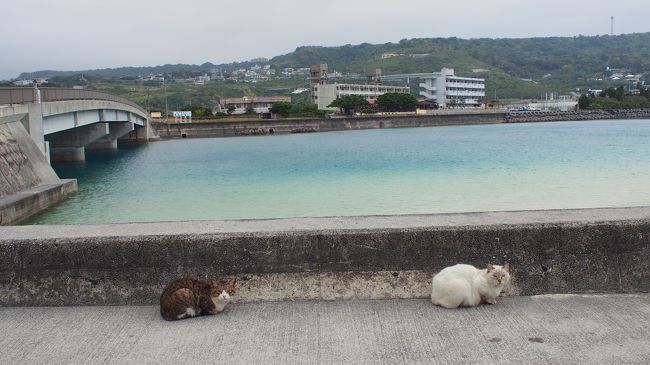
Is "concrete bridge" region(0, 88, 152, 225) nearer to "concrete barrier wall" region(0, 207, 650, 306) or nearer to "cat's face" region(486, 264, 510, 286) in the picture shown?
"concrete barrier wall" region(0, 207, 650, 306)

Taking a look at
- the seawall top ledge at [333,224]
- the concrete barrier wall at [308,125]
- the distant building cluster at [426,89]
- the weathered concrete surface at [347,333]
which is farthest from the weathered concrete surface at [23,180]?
the distant building cluster at [426,89]

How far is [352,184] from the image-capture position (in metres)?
33.0

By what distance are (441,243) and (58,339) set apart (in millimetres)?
3020

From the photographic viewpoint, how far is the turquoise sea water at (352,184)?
24781 millimetres

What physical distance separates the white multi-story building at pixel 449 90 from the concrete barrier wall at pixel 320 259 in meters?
151

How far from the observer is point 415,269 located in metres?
5.01

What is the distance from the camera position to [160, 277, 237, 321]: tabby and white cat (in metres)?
4.64

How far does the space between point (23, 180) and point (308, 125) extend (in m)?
84.7

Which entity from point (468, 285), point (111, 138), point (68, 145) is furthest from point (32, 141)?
point (111, 138)

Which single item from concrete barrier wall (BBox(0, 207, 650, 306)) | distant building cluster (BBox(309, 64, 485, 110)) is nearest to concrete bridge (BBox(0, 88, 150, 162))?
concrete barrier wall (BBox(0, 207, 650, 306))

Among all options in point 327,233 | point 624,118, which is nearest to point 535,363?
point 327,233

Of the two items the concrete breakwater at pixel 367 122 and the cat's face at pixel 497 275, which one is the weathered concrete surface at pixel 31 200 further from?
the concrete breakwater at pixel 367 122

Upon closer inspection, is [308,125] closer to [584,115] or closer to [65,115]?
[584,115]

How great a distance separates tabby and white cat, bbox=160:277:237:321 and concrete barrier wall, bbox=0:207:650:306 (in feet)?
0.95
